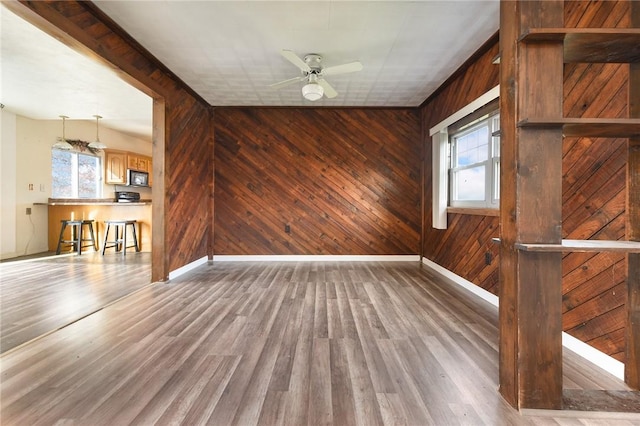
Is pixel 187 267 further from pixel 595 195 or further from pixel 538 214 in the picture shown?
pixel 595 195

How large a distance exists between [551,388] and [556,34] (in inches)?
65.9

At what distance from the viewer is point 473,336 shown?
2.20 m

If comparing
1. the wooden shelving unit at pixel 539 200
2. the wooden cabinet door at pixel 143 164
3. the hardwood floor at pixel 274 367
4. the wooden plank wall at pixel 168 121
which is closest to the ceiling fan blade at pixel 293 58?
the wooden plank wall at pixel 168 121

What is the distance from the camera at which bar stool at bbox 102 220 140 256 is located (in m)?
5.45

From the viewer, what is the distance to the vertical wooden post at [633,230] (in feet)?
4.99

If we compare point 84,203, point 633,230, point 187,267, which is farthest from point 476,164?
point 84,203

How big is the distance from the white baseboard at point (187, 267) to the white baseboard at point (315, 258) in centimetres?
24

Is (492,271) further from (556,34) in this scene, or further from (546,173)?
(556,34)

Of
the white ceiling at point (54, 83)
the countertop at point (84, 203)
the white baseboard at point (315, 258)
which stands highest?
the white ceiling at point (54, 83)

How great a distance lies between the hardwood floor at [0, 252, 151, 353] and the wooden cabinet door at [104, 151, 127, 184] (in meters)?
2.26

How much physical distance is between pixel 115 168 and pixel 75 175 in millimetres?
760

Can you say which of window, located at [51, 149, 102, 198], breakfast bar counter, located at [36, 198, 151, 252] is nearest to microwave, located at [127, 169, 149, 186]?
window, located at [51, 149, 102, 198]

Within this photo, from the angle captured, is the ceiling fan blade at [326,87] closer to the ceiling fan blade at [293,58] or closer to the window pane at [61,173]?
the ceiling fan blade at [293,58]

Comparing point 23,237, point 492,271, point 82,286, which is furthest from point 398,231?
point 23,237
